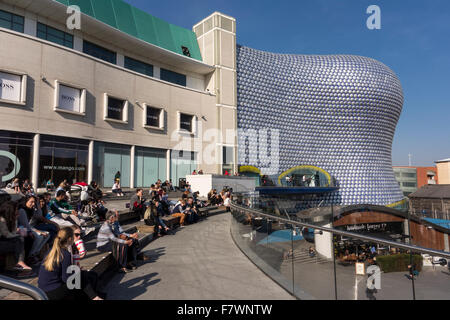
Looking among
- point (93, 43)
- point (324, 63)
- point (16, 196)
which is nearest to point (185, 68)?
point (93, 43)

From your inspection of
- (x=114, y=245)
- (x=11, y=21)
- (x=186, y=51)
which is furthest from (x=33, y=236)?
(x=186, y=51)

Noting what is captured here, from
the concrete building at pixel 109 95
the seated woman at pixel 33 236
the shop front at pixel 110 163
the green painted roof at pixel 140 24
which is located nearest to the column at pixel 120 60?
the concrete building at pixel 109 95

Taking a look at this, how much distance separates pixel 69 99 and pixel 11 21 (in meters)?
5.78

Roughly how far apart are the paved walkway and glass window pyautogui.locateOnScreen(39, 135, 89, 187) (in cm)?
1420

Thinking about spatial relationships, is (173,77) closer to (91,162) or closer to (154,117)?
(154,117)

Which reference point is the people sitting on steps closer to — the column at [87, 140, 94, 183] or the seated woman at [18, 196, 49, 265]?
the seated woman at [18, 196, 49, 265]

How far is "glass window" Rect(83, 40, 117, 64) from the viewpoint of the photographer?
22.6 m

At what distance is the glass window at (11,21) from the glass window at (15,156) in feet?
23.0

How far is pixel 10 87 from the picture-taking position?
17047mm

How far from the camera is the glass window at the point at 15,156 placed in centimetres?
1684

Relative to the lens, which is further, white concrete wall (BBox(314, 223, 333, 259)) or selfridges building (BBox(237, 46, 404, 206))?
selfridges building (BBox(237, 46, 404, 206))

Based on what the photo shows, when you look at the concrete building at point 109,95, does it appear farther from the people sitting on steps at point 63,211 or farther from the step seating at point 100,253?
the people sitting on steps at point 63,211

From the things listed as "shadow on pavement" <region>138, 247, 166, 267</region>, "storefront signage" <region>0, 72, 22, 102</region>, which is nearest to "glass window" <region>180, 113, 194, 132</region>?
"storefront signage" <region>0, 72, 22, 102</region>
